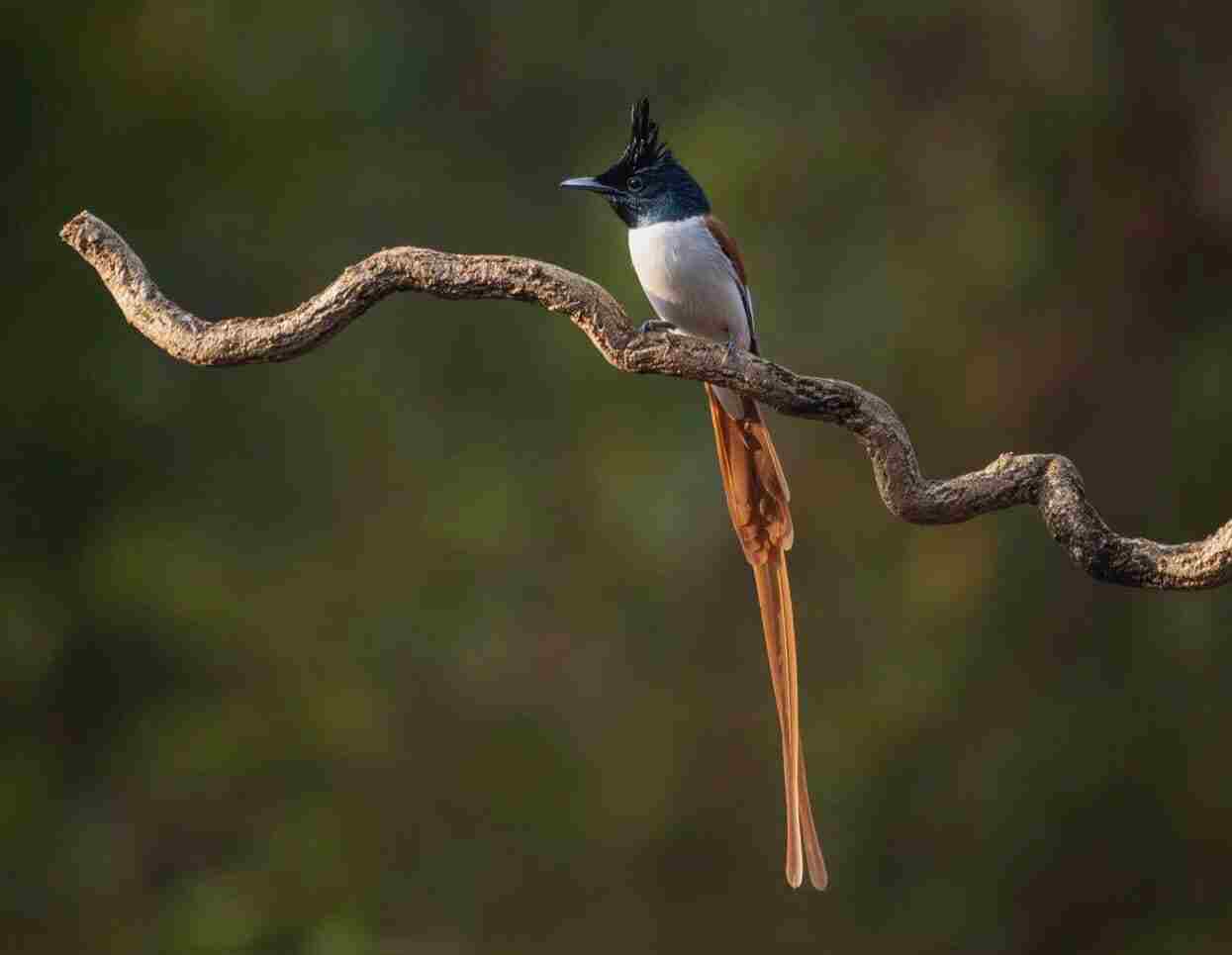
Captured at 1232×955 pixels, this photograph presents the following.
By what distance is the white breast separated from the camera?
200 centimetres

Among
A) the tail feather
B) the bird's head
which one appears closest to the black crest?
the bird's head

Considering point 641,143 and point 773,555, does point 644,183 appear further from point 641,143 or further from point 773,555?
point 773,555

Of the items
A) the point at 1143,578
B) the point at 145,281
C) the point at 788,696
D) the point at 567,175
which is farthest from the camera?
the point at 567,175

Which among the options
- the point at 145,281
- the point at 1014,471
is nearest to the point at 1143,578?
the point at 1014,471

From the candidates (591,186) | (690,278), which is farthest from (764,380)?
(591,186)

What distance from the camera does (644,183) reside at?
207 centimetres

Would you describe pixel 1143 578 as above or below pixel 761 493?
below

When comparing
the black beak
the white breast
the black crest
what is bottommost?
the white breast

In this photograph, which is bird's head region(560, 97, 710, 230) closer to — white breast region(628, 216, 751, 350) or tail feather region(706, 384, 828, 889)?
white breast region(628, 216, 751, 350)

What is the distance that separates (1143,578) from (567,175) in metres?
3.14

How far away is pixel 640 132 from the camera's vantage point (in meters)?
2.08

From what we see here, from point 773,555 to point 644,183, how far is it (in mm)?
485

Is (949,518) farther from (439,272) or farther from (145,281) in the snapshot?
(145,281)

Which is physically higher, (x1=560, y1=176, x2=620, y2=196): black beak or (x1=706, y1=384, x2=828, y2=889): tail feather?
(x1=560, y1=176, x2=620, y2=196): black beak
